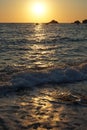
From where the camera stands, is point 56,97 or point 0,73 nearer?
point 56,97

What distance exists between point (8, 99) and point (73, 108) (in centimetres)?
202

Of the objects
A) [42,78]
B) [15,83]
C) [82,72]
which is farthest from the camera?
[82,72]

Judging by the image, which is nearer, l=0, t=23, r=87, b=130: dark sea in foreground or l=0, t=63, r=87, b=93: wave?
l=0, t=23, r=87, b=130: dark sea in foreground

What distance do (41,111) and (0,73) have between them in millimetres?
5267

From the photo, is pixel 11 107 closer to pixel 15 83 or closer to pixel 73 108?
pixel 73 108

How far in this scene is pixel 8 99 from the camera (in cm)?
923

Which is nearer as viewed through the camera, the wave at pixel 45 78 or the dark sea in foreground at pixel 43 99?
the dark sea in foreground at pixel 43 99

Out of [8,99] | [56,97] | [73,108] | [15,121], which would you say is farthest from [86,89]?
[15,121]

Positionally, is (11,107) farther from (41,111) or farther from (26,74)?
(26,74)

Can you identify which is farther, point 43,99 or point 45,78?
point 45,78

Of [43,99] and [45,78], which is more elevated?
[43,99]

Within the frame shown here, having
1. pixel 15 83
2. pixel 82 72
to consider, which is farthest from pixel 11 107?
pixel 82 72

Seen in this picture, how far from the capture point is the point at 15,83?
37.3 feet

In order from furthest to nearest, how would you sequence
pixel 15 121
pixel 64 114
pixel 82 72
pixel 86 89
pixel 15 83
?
pixel 82 72
pixel 15 83
pixel 86 89
pixel 64 114
pixel 15 121
